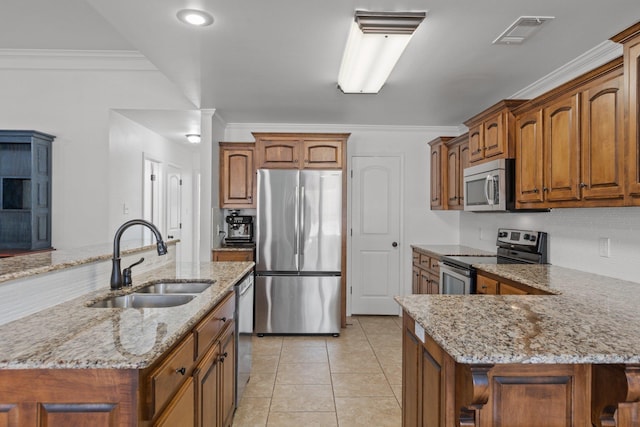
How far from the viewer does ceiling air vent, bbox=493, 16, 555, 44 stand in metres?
2.21

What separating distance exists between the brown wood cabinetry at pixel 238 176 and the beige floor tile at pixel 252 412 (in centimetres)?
234

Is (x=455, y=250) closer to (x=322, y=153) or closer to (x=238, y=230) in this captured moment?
(x=322, y=153)

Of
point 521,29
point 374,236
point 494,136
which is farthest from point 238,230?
point 521,29

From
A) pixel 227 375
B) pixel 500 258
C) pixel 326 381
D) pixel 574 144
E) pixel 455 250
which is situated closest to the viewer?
pixel 227 375

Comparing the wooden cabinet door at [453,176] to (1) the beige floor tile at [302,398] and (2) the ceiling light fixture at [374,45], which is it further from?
(1) the beige floor tile at [302,398]

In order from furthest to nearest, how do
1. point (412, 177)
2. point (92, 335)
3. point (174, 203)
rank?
point (174, 203) < point (412, 177) < point (92, 335)

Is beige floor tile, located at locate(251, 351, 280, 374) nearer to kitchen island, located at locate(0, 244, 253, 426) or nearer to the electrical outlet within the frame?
kitchen island, located at locate(0, 244, 253, 426)

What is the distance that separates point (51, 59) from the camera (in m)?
3.85

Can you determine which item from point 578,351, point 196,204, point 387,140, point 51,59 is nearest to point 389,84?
point 387,140

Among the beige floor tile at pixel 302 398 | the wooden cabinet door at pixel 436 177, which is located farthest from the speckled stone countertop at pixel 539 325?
the wooden cabinet door at pixel 436 177

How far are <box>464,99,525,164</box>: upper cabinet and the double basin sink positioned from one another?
8.40 feet

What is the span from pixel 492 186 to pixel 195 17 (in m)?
2.62

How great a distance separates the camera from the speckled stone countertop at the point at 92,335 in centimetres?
104

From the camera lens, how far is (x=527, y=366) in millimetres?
1271
